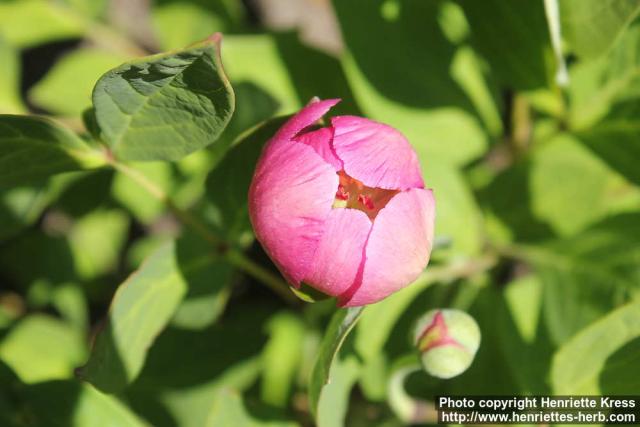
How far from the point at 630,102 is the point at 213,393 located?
1.08m

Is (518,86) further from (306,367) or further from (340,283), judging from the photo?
(306,367)

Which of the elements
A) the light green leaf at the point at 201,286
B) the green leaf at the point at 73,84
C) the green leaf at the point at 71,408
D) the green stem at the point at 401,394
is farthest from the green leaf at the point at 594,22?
the green leaf at the point at 73,84

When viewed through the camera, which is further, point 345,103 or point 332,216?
point 345,103

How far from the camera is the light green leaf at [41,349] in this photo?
1.70 m

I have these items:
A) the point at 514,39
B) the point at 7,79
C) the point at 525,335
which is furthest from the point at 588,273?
the point at 7,79

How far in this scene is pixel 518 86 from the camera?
145 centimetres

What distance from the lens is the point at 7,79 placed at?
1.82m

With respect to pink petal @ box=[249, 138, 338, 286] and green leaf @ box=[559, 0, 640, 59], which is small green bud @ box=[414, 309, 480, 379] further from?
green leaf @ box=[559, 0, 640, 59]

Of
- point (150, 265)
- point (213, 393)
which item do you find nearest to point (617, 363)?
point (150, 265)

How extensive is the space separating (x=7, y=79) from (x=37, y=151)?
34.3 inches

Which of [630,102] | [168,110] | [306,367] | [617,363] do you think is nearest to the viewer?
[168,110]

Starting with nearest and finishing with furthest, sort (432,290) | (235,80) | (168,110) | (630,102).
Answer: (168,110)
(630,102)
(235,80)
(432,290)

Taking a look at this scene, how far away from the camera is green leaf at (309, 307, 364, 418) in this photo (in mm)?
964

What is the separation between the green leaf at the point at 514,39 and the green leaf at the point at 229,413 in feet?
2.65
